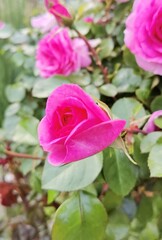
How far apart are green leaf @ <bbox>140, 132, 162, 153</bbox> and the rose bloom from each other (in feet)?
0.20

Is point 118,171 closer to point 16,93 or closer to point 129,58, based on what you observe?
point 129,58

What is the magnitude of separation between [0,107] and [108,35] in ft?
0.93

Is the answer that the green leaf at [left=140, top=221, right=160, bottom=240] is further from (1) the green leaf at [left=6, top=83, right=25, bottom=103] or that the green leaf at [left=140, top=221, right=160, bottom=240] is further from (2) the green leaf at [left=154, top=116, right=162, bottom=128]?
(1) the green leaf at [left=6, top=83, right=25, bottom=103]

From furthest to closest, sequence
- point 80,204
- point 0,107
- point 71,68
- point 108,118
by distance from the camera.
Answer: point 0,107, point 71,68, point 80,204, point 108,118

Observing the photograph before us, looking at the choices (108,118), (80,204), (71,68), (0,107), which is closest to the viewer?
(108,118)

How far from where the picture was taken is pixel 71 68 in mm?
A: 519

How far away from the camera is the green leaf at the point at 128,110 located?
1.31 feet

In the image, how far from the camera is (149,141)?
1.17ft

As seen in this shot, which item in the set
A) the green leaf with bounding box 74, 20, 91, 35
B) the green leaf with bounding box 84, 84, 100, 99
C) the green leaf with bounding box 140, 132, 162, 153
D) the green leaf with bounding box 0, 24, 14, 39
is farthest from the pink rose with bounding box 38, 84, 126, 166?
the green leaf with bounding box 0, 24, 14, 39

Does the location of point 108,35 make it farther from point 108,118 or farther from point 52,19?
point 108,118

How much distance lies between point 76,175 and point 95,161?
0.02 m

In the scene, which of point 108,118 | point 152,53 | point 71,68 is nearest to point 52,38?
point 71,68

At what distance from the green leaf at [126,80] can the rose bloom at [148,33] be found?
0.10 metres

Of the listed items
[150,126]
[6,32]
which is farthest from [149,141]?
[6,32]
